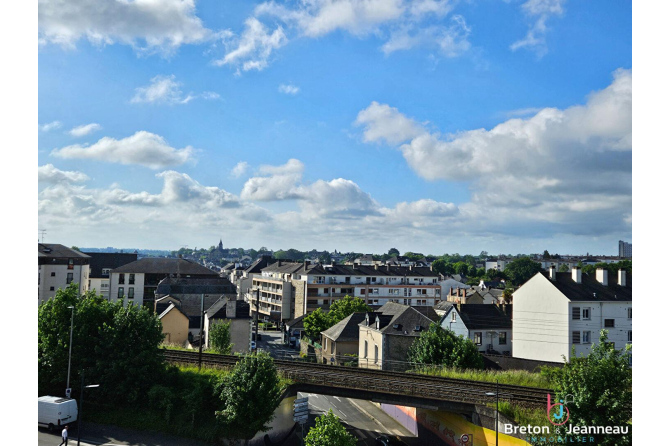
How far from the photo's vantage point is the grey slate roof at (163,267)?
60188 millimetres

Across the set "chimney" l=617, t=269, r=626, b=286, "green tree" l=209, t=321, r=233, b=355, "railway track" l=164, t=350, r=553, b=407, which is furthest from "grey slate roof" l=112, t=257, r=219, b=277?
"chimney" l=617, t=269, r=626, b=286

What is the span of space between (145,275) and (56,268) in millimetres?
11654

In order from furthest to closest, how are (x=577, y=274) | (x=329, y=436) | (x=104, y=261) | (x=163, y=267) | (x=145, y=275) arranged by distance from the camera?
1. (x=104, y=261)
2. (x=163, y=267)
3. (x=145, y=275)
4. (x=577, y=274)
5. (x=329, y=436)

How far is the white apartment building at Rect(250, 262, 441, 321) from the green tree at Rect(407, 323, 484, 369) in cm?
3875

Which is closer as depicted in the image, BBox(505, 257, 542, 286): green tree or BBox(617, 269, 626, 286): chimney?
BBox(617, 269, 626, 286): chimney

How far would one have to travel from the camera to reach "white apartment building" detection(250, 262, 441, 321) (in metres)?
68.8

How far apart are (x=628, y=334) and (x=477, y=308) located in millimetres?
11555

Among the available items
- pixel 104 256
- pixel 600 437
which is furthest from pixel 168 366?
pixel 104 256

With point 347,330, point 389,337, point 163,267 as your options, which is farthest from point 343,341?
point 163,267

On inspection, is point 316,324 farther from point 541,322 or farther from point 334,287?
point 541,322

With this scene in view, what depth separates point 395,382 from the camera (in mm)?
23438

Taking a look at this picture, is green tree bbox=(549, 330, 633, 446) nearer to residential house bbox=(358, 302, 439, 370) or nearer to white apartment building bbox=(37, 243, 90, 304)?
residential house bbox=(358, 302, 439, 370)

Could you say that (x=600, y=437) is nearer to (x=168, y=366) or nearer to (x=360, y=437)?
(x=360, y=437)

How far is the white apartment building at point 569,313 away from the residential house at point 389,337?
846 centimetres
